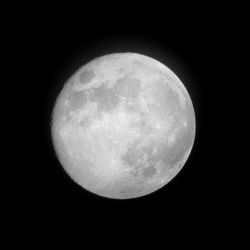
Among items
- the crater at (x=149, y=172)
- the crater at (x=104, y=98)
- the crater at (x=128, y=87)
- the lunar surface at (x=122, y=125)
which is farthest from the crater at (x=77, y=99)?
the crater at (x=149, y=172)

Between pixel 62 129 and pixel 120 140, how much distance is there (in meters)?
0.90

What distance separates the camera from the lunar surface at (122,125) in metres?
4.98

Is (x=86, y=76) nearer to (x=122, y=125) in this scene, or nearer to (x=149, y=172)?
(x=122, y=125)

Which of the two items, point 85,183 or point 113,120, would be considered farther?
point 85,183

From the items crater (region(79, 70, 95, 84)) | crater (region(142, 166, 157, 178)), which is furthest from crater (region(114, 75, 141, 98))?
crater (region(142, 166, 157, 178))

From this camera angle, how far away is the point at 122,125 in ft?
16.2

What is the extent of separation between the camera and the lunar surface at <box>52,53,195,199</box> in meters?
4.98

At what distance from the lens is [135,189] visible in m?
5.48

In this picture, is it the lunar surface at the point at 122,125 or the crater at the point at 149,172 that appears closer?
the lunar surface at the point at 122,125

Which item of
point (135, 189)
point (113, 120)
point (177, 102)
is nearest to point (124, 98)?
point (113, 120)

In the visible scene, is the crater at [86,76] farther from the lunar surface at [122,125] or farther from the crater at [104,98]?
the crater at [104,98]

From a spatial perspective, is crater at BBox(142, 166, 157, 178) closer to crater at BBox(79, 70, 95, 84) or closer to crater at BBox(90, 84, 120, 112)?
crater at BBox(90, 84, 120, 112)

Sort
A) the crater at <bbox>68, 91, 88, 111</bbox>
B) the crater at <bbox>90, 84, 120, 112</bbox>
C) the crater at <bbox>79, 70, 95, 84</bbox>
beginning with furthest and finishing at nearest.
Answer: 1. the crater at <bbox>79, 70, 95, 84</bbox>
2. the crater at <bbox>68, 91, 88, 111</bbox>
3. the crater at <bbox>90, 84, 120, 112</bbox>

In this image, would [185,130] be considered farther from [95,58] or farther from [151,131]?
[95,58]
